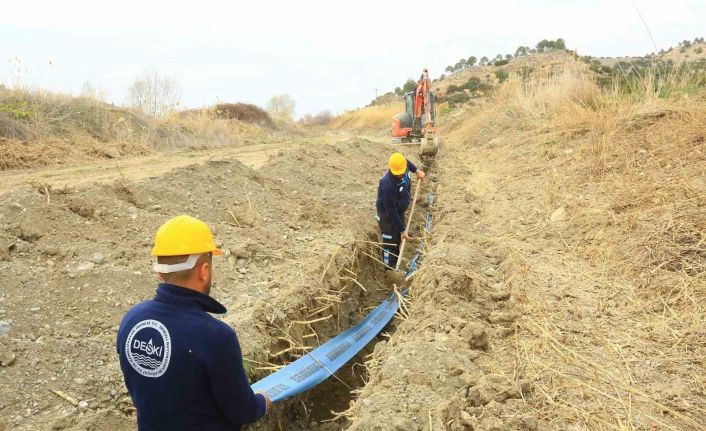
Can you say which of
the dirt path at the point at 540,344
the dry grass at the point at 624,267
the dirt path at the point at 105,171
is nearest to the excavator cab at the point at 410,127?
the dirt path at the point at 105,171

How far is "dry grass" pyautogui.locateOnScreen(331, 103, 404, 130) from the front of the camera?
116 feet

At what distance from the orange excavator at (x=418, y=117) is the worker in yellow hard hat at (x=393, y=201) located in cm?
642

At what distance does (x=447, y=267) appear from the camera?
17.6 ft

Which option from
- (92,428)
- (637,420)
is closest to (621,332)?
(637,420)

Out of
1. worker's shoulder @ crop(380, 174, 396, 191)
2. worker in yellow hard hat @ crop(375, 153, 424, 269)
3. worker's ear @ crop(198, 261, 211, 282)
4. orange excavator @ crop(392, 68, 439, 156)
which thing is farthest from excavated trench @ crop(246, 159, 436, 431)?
orange excavator @ crop(392, 68, 439, 156)

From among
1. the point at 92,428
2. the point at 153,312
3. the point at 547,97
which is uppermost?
the point at 547,97

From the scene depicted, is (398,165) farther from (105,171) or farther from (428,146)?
(105,171)

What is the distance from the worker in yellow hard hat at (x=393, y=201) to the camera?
7.14 m

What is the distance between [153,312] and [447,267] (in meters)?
3.65

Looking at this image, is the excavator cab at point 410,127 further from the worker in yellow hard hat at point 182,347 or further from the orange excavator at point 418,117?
the worker in yellow hard hat at point 182,347

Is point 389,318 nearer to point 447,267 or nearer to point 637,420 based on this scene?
point 447,267

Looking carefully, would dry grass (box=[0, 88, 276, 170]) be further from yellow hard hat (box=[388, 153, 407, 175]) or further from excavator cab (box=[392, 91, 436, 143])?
yellow hard hat (box=[388, 153, 407, 175])

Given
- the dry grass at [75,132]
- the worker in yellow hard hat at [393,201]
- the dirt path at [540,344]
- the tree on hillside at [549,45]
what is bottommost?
the dirt path at [540,344]

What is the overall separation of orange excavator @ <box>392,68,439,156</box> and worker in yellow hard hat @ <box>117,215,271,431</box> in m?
11.9
